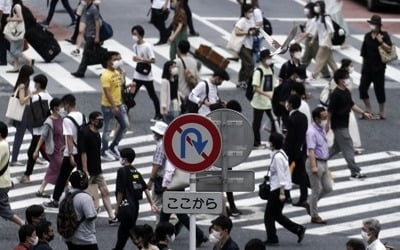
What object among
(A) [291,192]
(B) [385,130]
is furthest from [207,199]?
(B) [385,130]

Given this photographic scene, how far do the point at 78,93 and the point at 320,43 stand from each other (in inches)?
199

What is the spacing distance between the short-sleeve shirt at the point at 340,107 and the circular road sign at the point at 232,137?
291 inches

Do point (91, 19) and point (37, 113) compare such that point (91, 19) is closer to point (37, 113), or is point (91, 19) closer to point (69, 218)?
point (37, 113)

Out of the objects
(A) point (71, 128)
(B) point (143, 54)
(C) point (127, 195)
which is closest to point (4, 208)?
(C) point (127, 195)

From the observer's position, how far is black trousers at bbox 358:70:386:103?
30.6m

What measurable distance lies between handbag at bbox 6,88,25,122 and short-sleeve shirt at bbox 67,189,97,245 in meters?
5.90

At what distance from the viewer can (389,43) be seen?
1212 inches

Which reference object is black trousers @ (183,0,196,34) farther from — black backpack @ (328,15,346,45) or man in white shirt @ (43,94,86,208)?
man in white shirt @ (43,94,86,208)

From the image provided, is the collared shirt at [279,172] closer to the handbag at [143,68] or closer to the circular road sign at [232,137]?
the circular road sign at [232,137]

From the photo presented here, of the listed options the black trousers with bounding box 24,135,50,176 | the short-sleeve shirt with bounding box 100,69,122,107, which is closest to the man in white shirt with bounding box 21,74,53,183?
the black trousers with bounding box 24,135,50,176

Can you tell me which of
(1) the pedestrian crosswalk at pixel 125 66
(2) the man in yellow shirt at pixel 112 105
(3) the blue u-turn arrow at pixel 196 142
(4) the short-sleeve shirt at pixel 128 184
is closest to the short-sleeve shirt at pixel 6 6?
(1) the pedestrian crosswalk at pixel 125 66

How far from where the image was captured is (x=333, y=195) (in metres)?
26.0

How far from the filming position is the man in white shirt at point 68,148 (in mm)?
24391

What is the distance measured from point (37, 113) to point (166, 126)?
4522 mm
